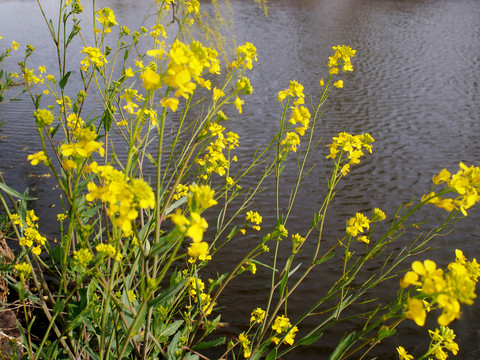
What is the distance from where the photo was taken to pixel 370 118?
614 centimetres

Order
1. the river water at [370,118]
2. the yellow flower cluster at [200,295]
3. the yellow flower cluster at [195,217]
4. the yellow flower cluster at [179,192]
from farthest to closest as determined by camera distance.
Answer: the river water at [370,118] < the yellow flower cluster at [179,192] < the yellow flower cluster at [200,295] < the yellow flower cluster at [195,217]

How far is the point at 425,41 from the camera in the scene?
34.9ft

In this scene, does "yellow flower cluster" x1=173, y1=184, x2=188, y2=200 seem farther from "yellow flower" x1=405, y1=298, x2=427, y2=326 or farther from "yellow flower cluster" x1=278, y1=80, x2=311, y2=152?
"yellow flower" x1=405, y1=298, x2=427, y2=326

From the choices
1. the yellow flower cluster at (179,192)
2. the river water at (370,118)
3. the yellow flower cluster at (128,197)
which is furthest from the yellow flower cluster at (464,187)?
the river water at (370,118)

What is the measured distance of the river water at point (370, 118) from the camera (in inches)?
122

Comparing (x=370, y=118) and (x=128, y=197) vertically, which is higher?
(x=128, y=197)

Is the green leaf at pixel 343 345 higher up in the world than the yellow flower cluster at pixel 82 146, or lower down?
lower down

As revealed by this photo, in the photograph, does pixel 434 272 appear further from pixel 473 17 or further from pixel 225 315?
pixel 473 17

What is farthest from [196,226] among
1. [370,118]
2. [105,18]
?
[370,118]

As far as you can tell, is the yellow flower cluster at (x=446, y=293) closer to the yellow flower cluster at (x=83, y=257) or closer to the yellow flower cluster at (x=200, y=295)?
the yellow flower cluster at (x=83, y=257)

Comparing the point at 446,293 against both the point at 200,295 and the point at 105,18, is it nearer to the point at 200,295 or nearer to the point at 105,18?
the point at 200,295

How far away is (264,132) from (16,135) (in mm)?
3796

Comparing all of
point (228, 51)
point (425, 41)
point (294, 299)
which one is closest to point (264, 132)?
Result: point (294, 299)

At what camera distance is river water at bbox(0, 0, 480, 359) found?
A: 310cm
